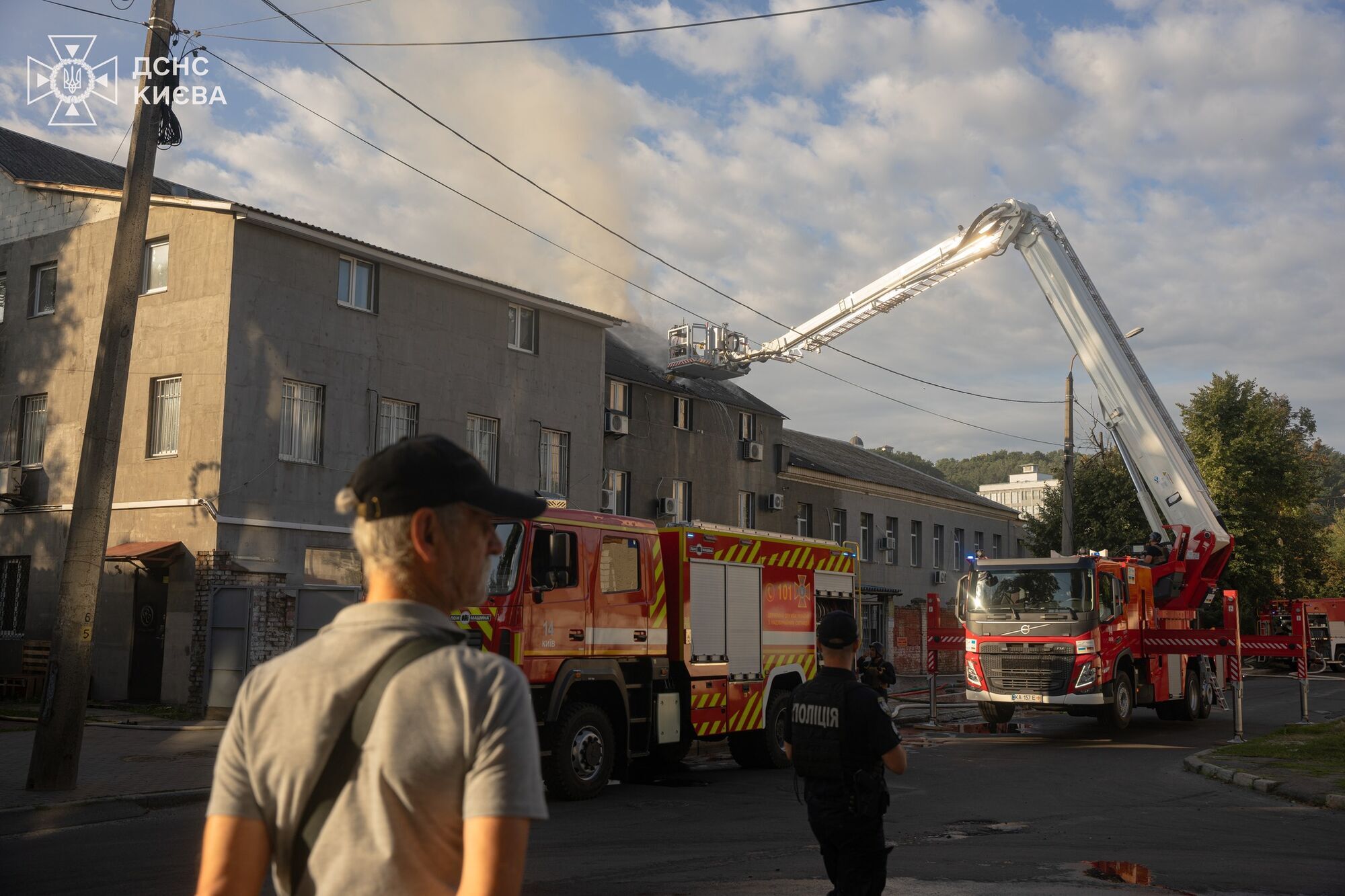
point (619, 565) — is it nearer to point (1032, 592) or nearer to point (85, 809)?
point (85, 809)

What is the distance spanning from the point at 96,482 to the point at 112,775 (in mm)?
3414

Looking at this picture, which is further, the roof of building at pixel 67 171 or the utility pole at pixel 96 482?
the roof of building at pixel 67 171

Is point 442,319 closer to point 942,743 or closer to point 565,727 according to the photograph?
point 942,743

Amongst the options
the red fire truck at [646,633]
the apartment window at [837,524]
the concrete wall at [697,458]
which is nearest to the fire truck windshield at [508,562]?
the red fire truck at [646,633]

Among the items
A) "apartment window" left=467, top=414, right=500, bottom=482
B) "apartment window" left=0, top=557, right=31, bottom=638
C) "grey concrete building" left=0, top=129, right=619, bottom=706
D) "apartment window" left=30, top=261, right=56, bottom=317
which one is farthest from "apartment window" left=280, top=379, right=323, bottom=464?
"apartment window" left=0, top=557, right=31, bottom=638

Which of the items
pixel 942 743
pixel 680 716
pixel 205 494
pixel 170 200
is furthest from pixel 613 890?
pixel 170 200

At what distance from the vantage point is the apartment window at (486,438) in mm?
26422

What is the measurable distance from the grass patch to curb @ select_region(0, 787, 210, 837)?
485 inches

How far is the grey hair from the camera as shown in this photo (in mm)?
2250

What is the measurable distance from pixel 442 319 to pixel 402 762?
24616mm

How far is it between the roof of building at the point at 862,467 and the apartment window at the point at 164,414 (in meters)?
21.0

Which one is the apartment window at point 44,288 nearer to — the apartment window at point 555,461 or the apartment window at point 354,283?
the apartment window at point 354,283

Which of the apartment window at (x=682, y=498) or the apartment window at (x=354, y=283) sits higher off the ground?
the apartment window at (x=354, y=283)

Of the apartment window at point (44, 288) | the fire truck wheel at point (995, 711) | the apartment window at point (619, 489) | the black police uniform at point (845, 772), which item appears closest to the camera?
the black police uniform at point (845, 772)
